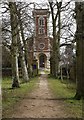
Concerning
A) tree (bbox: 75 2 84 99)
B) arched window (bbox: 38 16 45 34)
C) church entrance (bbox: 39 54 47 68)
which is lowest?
church entrance (bbox: 39 54 47 68)

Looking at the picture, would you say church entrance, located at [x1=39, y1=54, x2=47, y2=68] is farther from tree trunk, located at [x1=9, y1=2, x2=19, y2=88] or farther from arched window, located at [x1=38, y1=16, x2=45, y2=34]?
tree trunk, located at [x1=9, y1=2, x2=19, y2=88]

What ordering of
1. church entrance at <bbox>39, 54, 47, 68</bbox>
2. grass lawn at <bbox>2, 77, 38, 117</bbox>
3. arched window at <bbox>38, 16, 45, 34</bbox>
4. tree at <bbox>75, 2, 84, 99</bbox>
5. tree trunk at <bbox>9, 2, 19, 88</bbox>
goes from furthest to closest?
church entrance at <bbox>39, 54, 47, 68</bbox> < arched window at <bbox>38, 16, 45, 34</bbox> < tree trunk at <bbox>9, 2, 19, 88</bbox> < tree at <bbox>75, 2, 84, 99</bbox> < grass lawn at <bbox>2, 77, 38, 117</bbox>

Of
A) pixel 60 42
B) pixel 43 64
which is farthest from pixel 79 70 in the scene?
pixel 43 64

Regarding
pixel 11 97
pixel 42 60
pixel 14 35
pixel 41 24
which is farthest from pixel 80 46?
pixel 42 60

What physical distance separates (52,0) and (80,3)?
17071 mm

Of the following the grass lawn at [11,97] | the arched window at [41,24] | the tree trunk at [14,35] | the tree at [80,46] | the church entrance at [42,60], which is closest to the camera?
the grass lawn at [11,97]

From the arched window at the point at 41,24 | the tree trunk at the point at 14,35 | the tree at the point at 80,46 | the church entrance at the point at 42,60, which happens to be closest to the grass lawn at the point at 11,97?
the tree trunk at the point at 14,35

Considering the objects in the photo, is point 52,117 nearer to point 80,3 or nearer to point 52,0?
point 80,3

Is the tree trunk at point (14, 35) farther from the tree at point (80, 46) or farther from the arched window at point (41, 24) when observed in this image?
the arched window at point (41, 24)

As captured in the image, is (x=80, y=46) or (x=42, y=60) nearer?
(x=80, y=46)

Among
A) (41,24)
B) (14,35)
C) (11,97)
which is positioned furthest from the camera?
(41,24)

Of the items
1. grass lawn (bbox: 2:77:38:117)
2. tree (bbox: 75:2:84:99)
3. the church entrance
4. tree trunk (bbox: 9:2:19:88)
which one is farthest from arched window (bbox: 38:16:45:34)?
tree (bbox: 75:2:84:99)

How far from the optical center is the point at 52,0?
A: 29.3 meters

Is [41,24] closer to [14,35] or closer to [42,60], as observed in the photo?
[42,60]
